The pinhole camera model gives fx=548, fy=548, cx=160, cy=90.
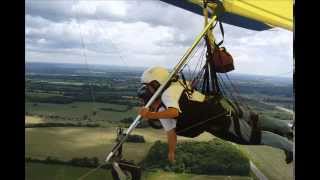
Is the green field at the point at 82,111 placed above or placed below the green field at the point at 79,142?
above

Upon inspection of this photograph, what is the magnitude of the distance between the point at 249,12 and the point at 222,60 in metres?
Result: 0.26

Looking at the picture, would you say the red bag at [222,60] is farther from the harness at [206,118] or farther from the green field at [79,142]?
the green field at [79,142]

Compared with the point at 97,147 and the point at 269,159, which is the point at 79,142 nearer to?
the point at 97,147

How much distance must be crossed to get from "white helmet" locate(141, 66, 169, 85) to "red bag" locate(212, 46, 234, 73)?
→ 25 centimetres

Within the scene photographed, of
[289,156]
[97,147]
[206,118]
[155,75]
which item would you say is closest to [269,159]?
[289,156]

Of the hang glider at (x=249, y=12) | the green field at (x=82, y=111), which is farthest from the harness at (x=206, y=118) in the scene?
the hang glider at (x=249, y=12)

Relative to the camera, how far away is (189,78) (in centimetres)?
260

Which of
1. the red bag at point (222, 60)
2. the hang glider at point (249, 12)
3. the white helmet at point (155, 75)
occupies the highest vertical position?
the hang glider at point (249, 12)

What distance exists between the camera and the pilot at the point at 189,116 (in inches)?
102

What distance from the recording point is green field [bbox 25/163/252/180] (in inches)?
103

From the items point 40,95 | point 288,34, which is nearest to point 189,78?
point 288,34

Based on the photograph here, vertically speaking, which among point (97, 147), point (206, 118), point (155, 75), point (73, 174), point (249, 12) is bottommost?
point (73, 174)

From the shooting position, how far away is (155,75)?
103 inches

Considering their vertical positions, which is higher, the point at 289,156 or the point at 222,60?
the point at 222,60
